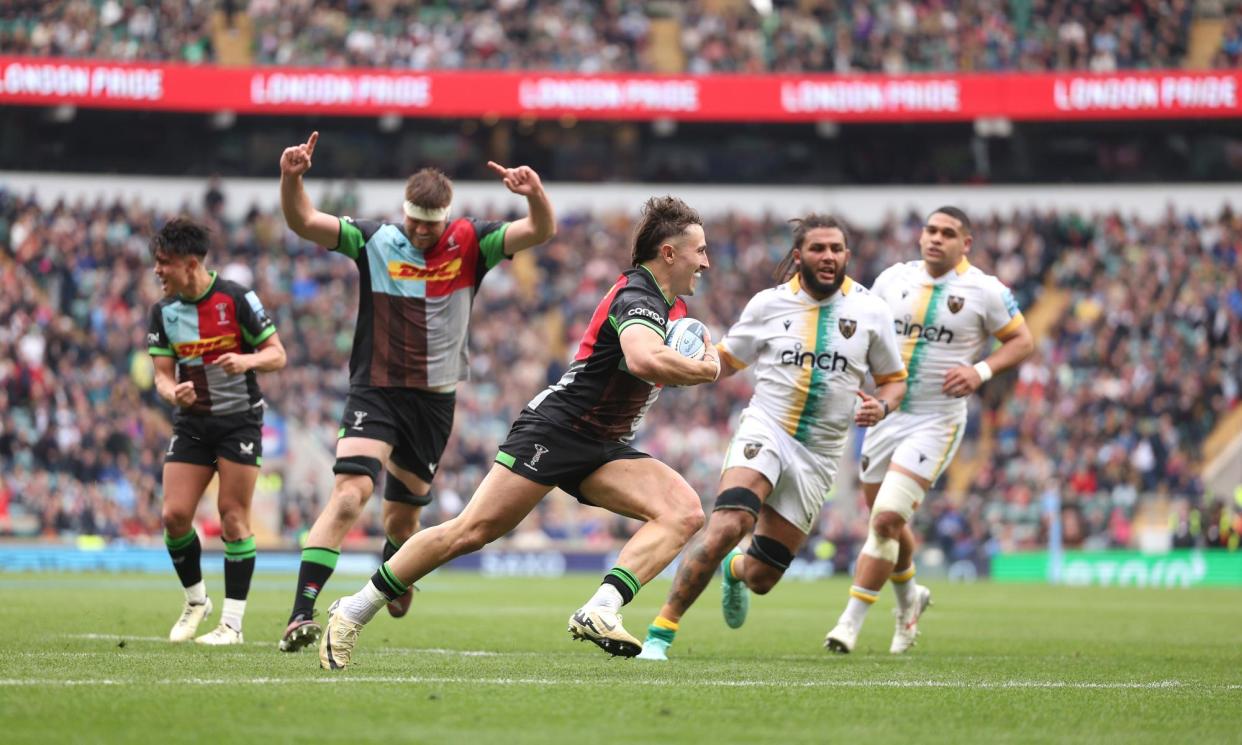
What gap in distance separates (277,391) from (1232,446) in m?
19.2

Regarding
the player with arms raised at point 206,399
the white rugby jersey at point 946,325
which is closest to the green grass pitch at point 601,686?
the player with arms raised at point 206,399

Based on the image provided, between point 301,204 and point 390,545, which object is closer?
point 301,204

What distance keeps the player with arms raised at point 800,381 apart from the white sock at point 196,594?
3543mm

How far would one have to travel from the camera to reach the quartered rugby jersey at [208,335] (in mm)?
10578

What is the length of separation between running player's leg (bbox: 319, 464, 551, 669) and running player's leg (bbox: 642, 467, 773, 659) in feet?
6.54

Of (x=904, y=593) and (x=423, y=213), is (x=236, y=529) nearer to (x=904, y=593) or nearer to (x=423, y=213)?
(x=423, y=213)

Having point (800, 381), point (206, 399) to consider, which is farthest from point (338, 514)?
point (800, 381)

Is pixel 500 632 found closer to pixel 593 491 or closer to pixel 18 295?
pixel 593 491

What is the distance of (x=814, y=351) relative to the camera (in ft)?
34.1

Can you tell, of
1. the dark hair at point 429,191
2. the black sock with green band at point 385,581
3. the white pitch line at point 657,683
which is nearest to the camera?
the white pitch line at point 657,683

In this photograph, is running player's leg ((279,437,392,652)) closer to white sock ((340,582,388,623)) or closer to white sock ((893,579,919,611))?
white sock ((340,582,388,623))

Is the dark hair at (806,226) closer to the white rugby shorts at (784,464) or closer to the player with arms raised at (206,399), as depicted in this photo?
the white rugby shorts at (784,464)

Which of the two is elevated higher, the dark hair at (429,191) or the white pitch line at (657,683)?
the dark hair at (429,191)

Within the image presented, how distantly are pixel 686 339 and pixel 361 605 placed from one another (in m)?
2.06
